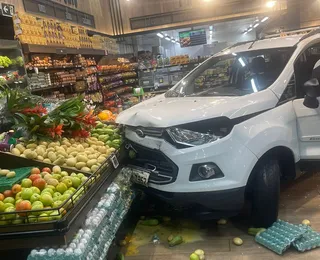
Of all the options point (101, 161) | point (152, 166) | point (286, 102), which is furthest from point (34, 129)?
point (286, 102)

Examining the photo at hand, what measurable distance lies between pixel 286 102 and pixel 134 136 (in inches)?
59.1

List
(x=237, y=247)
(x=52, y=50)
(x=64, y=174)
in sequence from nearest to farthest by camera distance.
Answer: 1. (x=64, y=174)
2. (x=237, y=247)
3. (x=52, y=50)

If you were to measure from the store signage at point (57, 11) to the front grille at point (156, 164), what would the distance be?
5.48 m

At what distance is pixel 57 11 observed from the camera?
8.14 meters

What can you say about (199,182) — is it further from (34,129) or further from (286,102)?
(34,129)

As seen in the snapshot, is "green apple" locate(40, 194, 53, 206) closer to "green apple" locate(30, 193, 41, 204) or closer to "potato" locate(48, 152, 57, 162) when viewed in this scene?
"green apple" locate(30, 193, 41, 204)

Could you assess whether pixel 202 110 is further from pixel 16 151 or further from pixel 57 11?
pixel 57 11

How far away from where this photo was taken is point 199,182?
2670 millimetres

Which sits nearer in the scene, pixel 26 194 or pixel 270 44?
pixel 26 194

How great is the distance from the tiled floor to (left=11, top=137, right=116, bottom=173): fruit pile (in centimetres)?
95

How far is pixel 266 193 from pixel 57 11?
732cm

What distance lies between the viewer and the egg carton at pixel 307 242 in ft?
8.75

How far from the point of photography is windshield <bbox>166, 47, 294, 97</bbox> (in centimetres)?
322

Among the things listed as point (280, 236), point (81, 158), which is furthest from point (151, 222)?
point (280, 236)
